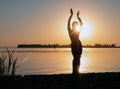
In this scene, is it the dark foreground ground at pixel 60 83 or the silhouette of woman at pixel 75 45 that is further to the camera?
the dark foreground ground at pixel 60 83

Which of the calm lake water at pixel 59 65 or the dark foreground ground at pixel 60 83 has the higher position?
the dark foreground ground at pixel 60 83

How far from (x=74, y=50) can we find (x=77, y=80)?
1.11 meters

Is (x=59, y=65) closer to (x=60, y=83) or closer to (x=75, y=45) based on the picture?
(x=60, y=83)

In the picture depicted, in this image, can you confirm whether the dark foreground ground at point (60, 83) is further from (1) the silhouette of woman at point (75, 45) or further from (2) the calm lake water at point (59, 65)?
(2) the calm lake water at point (59, 65)

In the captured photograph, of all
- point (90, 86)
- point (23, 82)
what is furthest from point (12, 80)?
point (90, 86)

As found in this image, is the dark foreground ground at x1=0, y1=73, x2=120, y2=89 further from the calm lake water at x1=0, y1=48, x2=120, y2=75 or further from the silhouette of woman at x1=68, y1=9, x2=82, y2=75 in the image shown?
the calm lake water at x1=0, y1=48, x2=120, y2=75

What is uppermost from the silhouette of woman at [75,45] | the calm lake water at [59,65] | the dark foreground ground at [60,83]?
the silhouette of woman at [75,45]

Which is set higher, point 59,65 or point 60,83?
point 60,83

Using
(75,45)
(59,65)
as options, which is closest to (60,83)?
(75,45)

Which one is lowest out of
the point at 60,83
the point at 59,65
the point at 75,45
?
the point at 59,65

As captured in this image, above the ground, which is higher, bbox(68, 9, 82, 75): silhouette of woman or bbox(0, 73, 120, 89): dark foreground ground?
bbox(68, 9, 82, 75): silhouette of woman

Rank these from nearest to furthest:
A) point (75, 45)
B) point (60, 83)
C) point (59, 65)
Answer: point (75, 45)
point (60, 83)
point (59, 65)

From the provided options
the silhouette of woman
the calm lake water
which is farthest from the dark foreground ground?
the calm lake water

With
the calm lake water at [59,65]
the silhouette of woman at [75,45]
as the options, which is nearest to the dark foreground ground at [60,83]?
the silhouette of woman at [75,45]
